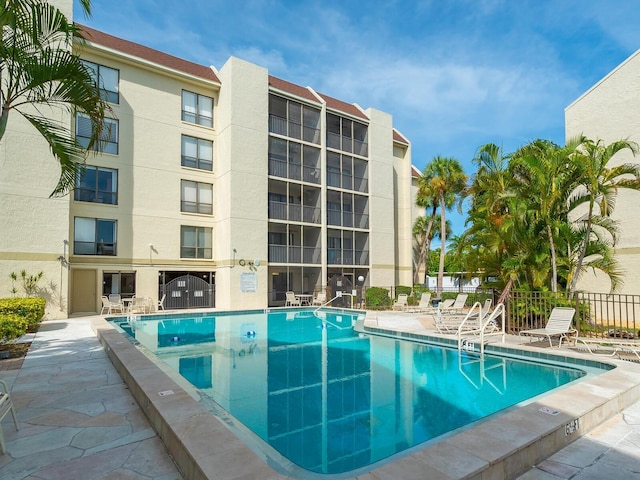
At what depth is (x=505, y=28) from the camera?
14789 millimetres

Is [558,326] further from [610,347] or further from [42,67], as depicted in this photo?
[42,67]

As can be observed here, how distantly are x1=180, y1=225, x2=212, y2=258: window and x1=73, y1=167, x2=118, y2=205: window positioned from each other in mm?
3843

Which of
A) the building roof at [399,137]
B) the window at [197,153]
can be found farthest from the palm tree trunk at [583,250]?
the building roof at [399,137]

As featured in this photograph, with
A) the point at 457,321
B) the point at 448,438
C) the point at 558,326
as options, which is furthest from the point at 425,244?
the point at 448,438

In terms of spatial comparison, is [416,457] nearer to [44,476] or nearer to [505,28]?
[44,476]

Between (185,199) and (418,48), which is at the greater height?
(418,48)

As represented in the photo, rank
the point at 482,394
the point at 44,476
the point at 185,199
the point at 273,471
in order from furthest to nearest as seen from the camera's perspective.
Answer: the point at 185,199, the point at 482,394, the point at 44,476, the point at 273,471

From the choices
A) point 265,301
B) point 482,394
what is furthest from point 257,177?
point 482,394

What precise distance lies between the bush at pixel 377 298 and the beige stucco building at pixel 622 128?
29.3 feet

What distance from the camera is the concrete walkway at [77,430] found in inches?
147

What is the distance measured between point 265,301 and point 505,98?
1542cm

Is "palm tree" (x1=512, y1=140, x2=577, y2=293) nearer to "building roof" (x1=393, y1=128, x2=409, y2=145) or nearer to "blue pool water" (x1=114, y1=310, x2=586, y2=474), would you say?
"blue pool water" (x1=114, y1=310, x2=586, y2=474)

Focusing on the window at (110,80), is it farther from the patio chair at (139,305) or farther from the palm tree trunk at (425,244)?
the palm tree trunk at (425,244)

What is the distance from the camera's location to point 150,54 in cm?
2289
